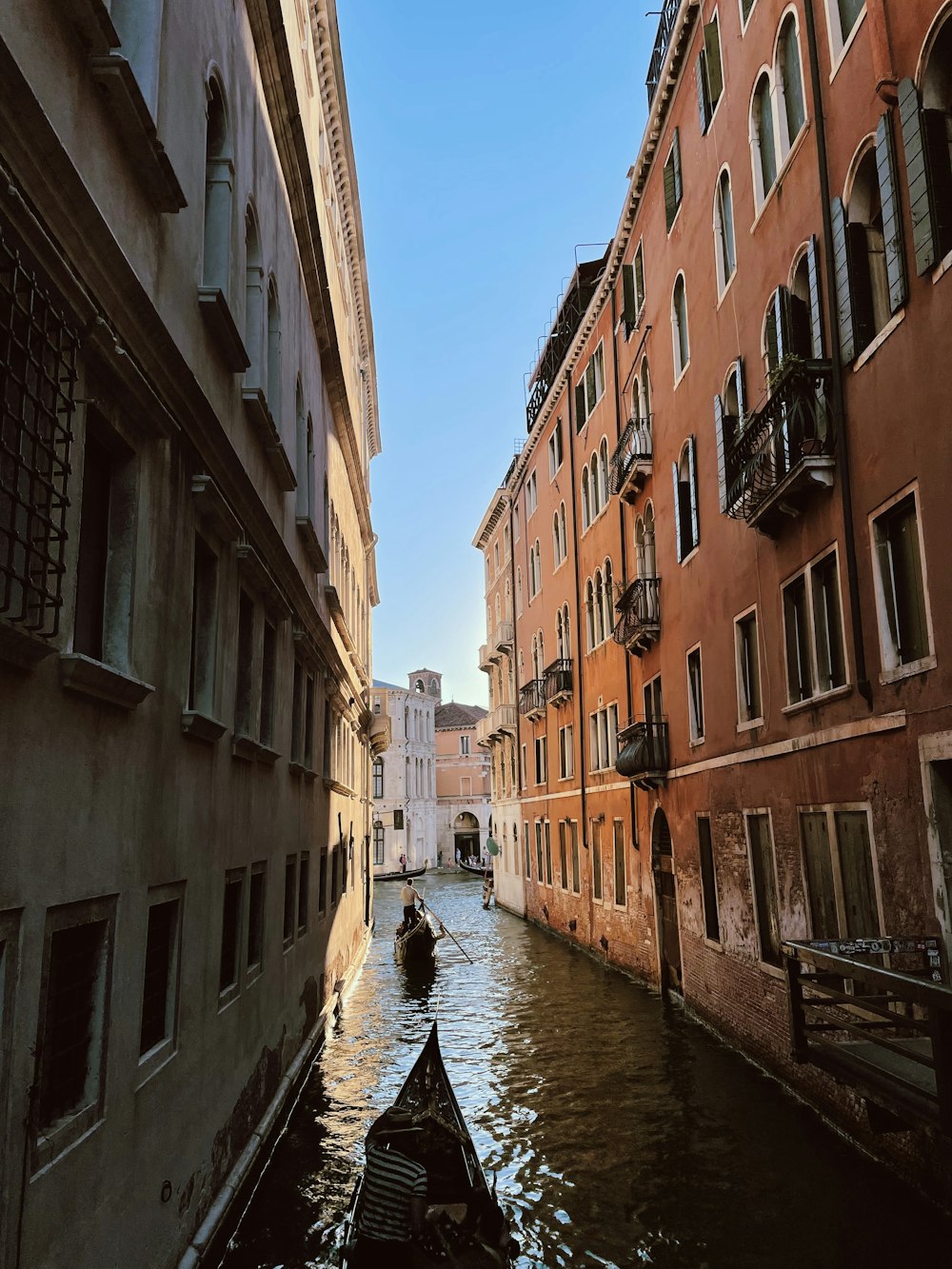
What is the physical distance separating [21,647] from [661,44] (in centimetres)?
1521

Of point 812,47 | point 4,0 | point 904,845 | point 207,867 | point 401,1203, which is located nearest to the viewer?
point 4,0

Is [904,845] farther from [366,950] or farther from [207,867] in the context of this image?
[366,950]

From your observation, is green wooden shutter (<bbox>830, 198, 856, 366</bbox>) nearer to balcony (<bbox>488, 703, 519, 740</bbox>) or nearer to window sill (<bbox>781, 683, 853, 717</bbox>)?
window sill (<bbox>781, 683, 853, 717</bbox>)

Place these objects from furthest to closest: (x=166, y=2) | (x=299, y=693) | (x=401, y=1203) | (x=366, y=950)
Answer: (x=366, y=950) → (x=299, y=693) → (x=401, y=1203) → (x=166, y=2)

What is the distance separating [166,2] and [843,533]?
600cm

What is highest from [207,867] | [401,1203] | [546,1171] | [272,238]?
[272,238]

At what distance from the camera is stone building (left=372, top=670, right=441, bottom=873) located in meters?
62.0

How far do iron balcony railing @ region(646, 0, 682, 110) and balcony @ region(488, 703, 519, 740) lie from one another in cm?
1838

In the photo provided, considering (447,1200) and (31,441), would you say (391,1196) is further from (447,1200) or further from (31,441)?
(31,441)

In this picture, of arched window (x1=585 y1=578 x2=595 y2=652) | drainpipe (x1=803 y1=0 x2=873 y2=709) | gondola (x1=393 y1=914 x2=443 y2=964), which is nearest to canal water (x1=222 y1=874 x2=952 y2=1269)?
drainpipe (x1=803 y1=0 x2=873 y2=709)

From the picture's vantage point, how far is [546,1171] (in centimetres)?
834

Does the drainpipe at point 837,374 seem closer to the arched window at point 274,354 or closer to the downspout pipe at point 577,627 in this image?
the arched window at point 274,354

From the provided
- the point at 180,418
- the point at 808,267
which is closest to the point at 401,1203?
the point at 180,418

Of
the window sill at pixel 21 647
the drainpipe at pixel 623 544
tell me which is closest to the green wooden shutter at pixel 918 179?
the window sill at pixel 21 647
